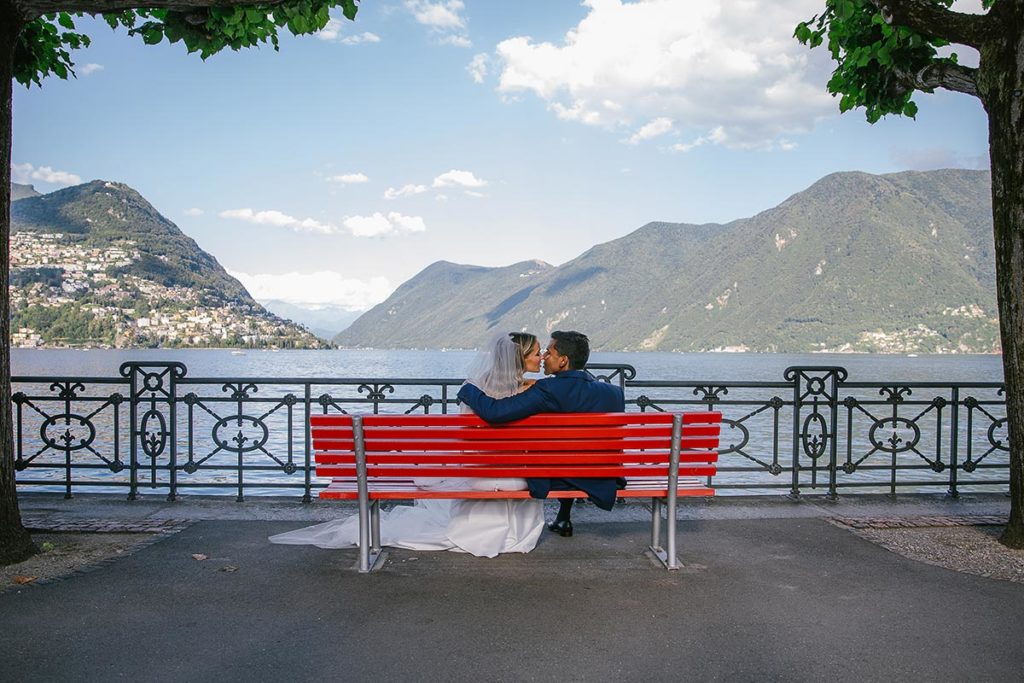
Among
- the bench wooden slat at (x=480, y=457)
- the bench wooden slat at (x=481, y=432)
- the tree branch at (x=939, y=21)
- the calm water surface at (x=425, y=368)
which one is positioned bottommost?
the calm water surface at (x=425, y=368)

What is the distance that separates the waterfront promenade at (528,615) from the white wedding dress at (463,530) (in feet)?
0.51

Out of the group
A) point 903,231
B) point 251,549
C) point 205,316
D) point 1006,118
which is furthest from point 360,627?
point 903,231

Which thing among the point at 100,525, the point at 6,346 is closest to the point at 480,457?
the point at 100,525

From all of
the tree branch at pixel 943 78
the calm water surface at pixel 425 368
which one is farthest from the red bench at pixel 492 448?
the calm water surface at pixel 425 368

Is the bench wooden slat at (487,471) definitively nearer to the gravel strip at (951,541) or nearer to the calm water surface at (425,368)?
the gravel strip at (951,541)

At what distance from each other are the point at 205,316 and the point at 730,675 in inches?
6399

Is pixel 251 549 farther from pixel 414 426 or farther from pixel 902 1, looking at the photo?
pixel 902 1

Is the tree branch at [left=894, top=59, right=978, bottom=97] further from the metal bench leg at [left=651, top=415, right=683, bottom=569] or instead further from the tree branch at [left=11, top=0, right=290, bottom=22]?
the tree branch at [left=11, top=0, right=290, bottom=22]

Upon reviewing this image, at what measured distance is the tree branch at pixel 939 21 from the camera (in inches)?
221

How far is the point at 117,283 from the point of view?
5719 inches

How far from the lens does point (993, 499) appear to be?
7555 millimetres

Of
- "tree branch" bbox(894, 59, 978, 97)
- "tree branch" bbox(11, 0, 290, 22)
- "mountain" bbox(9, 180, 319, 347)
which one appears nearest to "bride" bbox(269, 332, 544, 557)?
"tree branch" bbox(11, 0, 290, 22)

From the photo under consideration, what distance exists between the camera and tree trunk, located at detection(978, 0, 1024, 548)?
537cm

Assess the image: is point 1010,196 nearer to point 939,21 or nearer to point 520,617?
point 939,21
